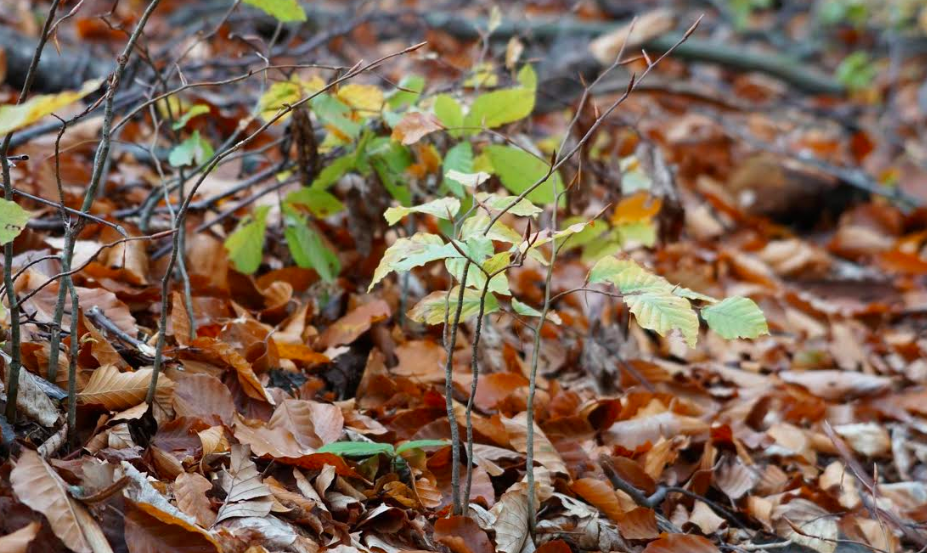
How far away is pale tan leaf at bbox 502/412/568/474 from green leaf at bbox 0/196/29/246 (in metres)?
0.99

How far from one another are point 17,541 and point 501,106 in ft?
3.83

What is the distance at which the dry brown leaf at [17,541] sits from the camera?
101cm

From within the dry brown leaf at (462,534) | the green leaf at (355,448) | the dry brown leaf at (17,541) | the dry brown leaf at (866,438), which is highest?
the dry brown leaf at (17,541)

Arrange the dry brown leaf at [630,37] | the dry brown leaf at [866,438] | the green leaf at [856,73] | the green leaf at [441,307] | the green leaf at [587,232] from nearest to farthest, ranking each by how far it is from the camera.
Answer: the green leaf at [441,307] → the green leaf at [587,232] → the dry brown leaf at [866,438] → the dry brown leaf at [630,37] → the green leaf at [856,73]

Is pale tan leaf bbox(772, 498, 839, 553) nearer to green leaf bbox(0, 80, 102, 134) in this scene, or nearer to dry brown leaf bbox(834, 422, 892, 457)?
dry brown leaf bbox(834, 422, 892, 457)

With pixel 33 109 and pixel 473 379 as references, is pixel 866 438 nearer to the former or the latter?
pixel 473 379

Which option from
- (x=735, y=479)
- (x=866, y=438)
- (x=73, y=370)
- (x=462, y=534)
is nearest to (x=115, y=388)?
(x=73, y=370)

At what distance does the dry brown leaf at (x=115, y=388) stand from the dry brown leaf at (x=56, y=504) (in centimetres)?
26

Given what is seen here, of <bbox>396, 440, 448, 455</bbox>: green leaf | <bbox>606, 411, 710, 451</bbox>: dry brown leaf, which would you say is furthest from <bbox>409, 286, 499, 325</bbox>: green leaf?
<bbox>606, 411, 710, 451</bbox>: dry brown leaf

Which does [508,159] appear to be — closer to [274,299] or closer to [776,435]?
[274,299]

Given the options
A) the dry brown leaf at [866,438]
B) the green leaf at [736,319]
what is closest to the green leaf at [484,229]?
the green leaf at [736,319]

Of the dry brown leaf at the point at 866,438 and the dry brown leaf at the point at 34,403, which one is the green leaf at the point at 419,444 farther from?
the dry brown leaf at the point at 866,438

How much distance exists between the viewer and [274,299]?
2.04 meters

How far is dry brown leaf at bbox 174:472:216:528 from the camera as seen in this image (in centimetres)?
126
